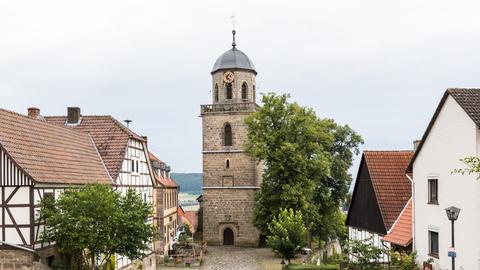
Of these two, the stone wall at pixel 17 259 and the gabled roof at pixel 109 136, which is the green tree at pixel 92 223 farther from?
the gabled roof at pixel 109 136

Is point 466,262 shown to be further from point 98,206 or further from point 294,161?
point 294,161

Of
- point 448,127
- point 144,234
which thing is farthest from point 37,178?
point 448,127

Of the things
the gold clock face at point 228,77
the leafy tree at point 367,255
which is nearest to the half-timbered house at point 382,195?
the leafy tree at point 367,255

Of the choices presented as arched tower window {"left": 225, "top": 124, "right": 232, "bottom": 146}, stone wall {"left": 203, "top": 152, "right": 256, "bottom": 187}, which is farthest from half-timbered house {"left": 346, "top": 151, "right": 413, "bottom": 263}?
arched tower window {"left": 225, "top": 124, "right": 232, "bottom": 146}

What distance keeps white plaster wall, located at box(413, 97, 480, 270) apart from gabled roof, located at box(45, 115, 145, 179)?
16242 mm

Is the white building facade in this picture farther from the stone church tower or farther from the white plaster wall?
the stone church tower

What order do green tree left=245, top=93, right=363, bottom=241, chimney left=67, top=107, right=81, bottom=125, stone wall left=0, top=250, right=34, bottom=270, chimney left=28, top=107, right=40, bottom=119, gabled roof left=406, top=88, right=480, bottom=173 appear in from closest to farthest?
1. gabled roof left=406, top=88, right=480, bottom=173
2. stone wall left=0, top=250, right=34, bottom=270
3. chimney left=28, top=107, right=40, bottom=119
4. chimney left=67, top=107, right=81, bottom=125
5. green tree left=245, top=93, right=363, bottom=241

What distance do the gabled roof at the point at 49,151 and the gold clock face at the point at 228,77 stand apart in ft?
74.7

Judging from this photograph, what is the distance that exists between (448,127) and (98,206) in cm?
1368

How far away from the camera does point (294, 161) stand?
42.8 metres

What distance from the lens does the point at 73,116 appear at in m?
37.1

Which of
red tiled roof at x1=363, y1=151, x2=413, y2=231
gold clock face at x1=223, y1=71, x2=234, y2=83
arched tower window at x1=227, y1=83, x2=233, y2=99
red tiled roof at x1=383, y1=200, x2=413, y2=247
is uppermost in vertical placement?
gold clock face at x1=223, y1=71, x2=234, y2=83

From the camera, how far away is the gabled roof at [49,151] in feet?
80.1

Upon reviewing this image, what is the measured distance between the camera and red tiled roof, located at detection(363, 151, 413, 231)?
27875mm
